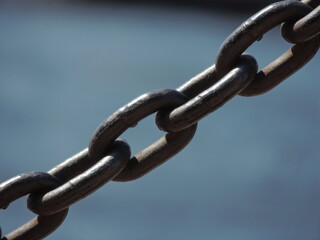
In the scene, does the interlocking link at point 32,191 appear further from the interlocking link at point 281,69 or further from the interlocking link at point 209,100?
the interlocking link at point 281,69

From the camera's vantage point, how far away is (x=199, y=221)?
3111 mm

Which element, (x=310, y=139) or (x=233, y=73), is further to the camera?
(x=310, y=139)

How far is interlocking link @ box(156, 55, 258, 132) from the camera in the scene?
886 millimetres

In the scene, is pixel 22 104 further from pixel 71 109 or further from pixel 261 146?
pixel 261 146

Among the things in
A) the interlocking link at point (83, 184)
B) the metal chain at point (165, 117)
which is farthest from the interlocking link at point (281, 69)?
the interlocking link at point (83, 184)

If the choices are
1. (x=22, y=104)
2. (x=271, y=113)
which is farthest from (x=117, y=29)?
(x=271, y=113)

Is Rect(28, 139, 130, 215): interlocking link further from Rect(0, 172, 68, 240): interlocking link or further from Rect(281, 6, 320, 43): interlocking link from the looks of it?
Rect(281, 6, 320, 43): interlocking link

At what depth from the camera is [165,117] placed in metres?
0.91

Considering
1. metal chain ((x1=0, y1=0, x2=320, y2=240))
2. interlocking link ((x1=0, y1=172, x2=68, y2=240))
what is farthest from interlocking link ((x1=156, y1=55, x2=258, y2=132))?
interlocking link ((x1=0, y1=172, x2=68, y2=240))

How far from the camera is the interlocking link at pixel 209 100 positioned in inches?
34.9

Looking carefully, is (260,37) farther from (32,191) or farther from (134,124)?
(32,191)

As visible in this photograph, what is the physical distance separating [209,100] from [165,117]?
2.4 inches

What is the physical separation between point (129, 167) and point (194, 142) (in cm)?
240

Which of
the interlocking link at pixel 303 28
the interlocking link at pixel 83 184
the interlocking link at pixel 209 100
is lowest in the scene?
the interlocking link at pixel 83 184
